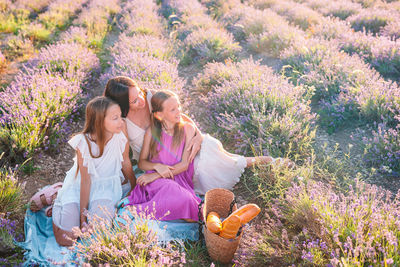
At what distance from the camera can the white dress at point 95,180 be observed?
9.35 feet

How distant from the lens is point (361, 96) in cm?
419

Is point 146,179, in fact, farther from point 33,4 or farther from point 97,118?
point 33,4

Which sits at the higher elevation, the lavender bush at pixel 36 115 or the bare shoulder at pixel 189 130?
the bare shoulder at pixel 189 130

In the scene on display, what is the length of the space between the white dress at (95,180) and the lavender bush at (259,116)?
4.48 ft

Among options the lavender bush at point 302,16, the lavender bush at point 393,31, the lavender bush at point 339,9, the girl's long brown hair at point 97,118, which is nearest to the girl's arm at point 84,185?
the girl's long brown hair at point 97,118

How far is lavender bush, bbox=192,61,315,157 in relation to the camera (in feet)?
12.1

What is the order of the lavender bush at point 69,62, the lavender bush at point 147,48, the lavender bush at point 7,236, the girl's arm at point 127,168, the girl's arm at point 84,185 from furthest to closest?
1. the lavender bush at point 147,48
2. the lavender bush at point 69,62
3. the girl's arm at point 127,168
4. the girl's arm at point 84,185
5. the lavender bush at point 7,236

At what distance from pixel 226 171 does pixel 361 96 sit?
230cm

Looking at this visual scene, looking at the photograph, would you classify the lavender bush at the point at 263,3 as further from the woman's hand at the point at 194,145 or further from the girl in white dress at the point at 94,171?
the girl in white dress at the point at 94,171

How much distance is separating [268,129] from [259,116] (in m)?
0.20

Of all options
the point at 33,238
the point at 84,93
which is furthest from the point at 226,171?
the point at 84,93

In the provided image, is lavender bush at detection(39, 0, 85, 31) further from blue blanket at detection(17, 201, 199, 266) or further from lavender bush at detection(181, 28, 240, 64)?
blue blanket at detection(17, 201, 199, 266)

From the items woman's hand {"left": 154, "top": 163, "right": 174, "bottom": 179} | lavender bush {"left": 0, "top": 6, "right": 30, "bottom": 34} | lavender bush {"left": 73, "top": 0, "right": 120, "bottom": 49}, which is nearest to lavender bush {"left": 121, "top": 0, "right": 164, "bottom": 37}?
lavender bush {"left": 73, "top": 0, "right": 120, "bottom": 49}

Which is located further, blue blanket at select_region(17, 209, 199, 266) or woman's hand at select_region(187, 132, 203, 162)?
woman's hand at select_region(187, 132, 203, 162)
